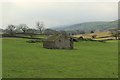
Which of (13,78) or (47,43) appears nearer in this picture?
(13,78)

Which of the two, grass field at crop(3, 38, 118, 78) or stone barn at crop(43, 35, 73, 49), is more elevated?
stone barn at crop(43, 35, 73, 49)

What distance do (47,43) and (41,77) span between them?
43.2 meters

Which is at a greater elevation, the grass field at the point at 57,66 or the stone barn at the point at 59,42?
the stone barn at the point at 59,42

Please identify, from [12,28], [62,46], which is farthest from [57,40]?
[12,28]

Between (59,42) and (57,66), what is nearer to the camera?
(57,66)

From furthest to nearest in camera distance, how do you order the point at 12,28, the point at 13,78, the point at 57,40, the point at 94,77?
the point at 12,28
the point at 57,40
the point at 94,77
the point at 13,78

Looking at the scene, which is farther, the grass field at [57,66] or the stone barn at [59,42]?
the stone barn at [59,42]

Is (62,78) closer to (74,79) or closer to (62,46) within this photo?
(74,79)

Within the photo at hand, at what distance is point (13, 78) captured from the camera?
18453 mm

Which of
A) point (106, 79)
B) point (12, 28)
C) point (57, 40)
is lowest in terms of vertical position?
point (106, 79)

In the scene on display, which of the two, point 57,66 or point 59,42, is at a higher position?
point 59,42

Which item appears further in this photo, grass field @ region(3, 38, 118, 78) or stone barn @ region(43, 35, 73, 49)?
stone barn @ region(43, 35, 73, 49)

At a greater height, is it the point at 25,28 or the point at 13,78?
the point at 25,28

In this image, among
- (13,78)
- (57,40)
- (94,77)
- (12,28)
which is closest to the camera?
(13,78)
